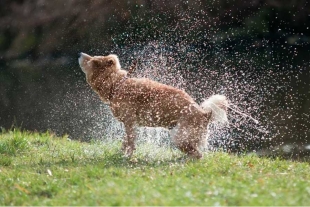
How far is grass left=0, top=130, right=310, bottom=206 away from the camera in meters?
5.56

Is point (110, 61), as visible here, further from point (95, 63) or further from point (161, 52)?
point (161, 52)

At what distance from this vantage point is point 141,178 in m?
6.62

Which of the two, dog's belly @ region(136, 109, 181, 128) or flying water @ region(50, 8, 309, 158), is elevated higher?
flying water @ region(50, 8, 309, 158)

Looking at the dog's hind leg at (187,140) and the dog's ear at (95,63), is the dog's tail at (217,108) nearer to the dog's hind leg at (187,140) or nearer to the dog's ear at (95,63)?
the dog's hind leg at (187,140)

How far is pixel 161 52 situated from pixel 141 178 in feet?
67.0

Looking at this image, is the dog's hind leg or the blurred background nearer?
the dog's hind leg

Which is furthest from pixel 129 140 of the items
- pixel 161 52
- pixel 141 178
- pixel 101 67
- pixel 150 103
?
pixel 161 52

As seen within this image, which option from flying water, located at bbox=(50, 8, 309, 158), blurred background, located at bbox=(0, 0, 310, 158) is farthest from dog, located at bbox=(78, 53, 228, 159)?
blurred background, located at bbox=(0, 0, 310, 158)

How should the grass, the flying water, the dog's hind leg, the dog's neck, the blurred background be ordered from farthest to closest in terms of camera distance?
the blurred background < the flying water < the dog's neck < the dog's hind leg < the grass

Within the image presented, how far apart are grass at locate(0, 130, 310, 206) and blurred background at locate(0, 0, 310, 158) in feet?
17.6

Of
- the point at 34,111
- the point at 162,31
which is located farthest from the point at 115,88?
the point at 162,31

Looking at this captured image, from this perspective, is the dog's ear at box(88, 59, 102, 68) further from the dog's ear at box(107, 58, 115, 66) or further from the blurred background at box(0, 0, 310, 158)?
the blurred background at box(0, 0, 310, 158)

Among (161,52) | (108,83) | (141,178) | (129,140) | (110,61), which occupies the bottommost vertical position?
(141,178)

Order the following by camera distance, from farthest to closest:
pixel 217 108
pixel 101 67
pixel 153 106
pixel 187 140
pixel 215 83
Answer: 1. pixel 215 83
2. pixel 101 67
3. pixel 153 106
4. pixel 217 108
5. pixel 187 140
